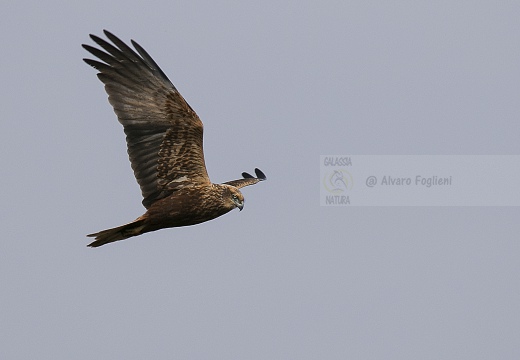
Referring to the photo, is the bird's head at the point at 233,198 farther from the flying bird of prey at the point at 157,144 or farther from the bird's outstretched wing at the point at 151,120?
the bird's outstretched wing at the point at 151,120

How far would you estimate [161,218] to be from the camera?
64.3 ft

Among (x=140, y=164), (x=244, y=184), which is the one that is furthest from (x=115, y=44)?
(x=244, y=184)

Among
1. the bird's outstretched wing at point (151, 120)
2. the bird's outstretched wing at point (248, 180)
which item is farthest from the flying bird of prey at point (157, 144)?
the bird's outstretched wing at point (248, 180)

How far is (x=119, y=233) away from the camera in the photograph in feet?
63.3

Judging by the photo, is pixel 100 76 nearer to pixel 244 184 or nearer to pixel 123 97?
pixel 123 97

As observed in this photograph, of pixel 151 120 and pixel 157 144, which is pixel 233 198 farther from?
pixel 151 120

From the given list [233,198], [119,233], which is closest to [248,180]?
[233,198]

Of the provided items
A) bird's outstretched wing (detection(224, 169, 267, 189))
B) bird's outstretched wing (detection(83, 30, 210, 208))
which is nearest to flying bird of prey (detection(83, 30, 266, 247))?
bird's outstretched wing (detection(83, 30, 210, 208))

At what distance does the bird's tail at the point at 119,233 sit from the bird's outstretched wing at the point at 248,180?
386 cm

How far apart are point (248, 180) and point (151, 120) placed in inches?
173

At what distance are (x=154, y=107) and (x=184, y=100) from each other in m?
0.47

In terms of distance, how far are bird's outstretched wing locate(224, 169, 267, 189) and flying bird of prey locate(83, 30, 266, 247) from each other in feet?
10.6

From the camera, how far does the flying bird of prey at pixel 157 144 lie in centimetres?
1941

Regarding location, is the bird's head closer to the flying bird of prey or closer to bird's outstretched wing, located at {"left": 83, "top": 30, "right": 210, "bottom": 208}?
the flying bird of prey
